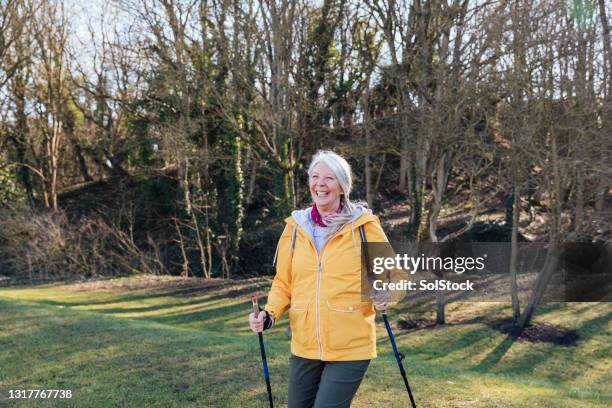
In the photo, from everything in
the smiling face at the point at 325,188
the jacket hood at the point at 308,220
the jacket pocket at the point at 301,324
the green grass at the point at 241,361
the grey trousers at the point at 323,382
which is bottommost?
the green grass at the point at 241,361

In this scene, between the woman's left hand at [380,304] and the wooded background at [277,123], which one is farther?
the wooded background at [277,123]

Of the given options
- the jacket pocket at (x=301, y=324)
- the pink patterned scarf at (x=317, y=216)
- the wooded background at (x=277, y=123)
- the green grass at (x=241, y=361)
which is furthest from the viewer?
the wooded background at (x=277, y=123)

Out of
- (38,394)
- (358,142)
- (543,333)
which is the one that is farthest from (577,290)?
(38,394)

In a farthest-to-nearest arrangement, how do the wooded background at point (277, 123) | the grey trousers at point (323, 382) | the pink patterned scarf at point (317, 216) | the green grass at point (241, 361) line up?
1. the wooded background at point (277, 123)
2. the green grass at point (241, 361)
3. the pink patterned scarf at point (317, 216)
4. the grey trousers at point (323, 382)

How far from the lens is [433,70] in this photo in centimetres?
1432

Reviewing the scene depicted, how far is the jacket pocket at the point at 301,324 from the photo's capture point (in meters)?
3.29

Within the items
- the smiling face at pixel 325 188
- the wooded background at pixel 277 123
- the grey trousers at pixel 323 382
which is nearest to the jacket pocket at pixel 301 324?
the grey trousers at pixel 323 382

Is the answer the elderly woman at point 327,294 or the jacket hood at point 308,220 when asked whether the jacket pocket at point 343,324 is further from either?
the jacket hood at point 308,220

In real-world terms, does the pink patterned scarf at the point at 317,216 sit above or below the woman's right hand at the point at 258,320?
above

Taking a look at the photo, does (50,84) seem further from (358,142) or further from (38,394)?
(38,394)

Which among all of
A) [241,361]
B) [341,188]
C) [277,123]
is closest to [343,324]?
[341,188]

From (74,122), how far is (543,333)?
78.0 feet

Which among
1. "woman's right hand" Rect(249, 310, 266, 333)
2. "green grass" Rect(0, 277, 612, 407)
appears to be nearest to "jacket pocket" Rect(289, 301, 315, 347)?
"woman's right hand" Rect(249, 310, 266, 333)

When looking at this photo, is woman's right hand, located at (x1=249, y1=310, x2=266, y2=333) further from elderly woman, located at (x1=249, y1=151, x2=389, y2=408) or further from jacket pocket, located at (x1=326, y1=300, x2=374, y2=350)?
jacket pocket, located at (x1=326, y1=300, x2=374, y2=350)
